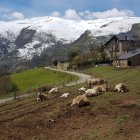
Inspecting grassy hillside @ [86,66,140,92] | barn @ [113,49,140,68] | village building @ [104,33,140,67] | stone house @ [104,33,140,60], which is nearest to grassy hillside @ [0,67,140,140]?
grassy hillside @ [86,66,140,92]

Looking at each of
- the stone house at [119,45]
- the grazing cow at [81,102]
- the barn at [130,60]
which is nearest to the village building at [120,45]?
the stone house at [119,45]

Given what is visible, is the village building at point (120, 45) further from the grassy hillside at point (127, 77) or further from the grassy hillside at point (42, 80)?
the grassy hillside at point (127, 77)

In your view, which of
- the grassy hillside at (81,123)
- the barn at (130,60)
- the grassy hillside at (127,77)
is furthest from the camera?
the barn at (130,60)

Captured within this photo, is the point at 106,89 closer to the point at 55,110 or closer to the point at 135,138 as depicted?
the point at 55,110

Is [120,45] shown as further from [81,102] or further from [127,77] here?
[81,102]

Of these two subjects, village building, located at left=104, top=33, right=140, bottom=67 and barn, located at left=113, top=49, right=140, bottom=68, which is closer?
barn, located at left=113, top=49, right=140, bottom=68

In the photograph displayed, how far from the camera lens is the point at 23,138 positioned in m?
22.9

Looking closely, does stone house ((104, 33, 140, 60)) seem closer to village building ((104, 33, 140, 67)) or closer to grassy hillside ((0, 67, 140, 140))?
village building ((104, 33, 140, 67))

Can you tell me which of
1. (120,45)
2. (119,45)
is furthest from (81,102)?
(119,45)

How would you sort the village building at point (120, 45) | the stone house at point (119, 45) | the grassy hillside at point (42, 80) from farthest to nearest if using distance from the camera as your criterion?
the stone house at point (119, 45)
the village building at point (120, 45)
the grassy hillside at point (42, 80)

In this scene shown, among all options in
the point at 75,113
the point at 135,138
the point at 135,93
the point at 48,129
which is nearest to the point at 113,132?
the point at 135,138

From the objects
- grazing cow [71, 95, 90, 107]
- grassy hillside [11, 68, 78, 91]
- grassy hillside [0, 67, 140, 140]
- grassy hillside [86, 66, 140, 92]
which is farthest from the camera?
grassy hillside [11, 68, 78, 91]

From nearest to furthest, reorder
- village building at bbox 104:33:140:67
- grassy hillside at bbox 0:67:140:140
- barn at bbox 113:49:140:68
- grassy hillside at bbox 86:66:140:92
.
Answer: grassy hillside at bbox 0:67:140:140 < grassy hillside at bbox 86:66:140:92 < barn at bbox 113:49:140:68 < village building at bbox 104:33:140:67

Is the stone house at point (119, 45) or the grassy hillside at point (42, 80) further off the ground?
the stone house at point (119, 45)
